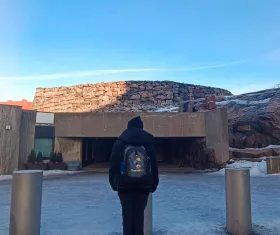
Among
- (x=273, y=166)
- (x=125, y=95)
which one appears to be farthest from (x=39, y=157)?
(x=125, y=95)

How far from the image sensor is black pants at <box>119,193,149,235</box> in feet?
9.89

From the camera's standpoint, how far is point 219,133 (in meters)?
13.7

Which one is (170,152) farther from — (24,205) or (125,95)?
(24,205)

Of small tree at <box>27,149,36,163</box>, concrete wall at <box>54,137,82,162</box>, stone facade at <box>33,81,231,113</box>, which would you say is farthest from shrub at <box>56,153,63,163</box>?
stone facade at <box>33,81,231,113</box>

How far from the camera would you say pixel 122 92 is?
29922 millimetres

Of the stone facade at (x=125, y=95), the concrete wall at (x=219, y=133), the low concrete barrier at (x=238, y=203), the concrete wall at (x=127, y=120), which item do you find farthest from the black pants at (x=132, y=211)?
the stone facade at (x=125, y=95)

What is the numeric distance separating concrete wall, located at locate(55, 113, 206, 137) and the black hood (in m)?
11.4

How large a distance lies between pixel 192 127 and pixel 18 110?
8.64 metres

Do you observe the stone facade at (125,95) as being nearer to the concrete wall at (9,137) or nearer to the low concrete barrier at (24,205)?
the concrete wall at (9,137)

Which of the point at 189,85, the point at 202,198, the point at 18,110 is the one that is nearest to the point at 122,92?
the point at 189,85

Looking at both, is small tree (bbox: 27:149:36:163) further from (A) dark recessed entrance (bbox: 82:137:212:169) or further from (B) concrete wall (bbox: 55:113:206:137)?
(A) dark recessed entrance (bbox: 82:137:212:169)

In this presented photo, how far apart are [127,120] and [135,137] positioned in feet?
38.0

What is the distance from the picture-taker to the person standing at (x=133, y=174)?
2928 millimetres

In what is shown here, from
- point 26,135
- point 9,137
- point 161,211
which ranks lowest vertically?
point 161,211
